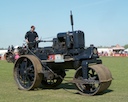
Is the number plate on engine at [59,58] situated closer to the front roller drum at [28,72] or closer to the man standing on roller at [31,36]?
the front roller drum at [28,72]

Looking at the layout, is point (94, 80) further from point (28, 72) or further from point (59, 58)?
point (28, 72)

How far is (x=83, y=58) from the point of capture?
28.2 feet

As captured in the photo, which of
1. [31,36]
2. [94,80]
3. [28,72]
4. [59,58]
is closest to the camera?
[94,80]

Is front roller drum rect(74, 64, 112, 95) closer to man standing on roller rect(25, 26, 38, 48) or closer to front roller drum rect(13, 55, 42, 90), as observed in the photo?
front roller drum rect(13, 55, 42, 90)

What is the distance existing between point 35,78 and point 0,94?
4.10 feet

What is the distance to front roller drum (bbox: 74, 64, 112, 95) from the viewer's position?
8.05 meters

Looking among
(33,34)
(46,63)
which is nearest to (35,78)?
(46,63)

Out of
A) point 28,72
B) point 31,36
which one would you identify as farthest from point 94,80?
point 31,36

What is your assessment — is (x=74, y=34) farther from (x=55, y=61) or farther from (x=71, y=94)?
(x=71, y=94)

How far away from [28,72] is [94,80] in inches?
97.5

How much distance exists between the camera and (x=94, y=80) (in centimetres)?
818

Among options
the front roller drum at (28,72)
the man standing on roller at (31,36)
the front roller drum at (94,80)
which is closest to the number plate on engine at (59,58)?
the front roller drum at (28,72)

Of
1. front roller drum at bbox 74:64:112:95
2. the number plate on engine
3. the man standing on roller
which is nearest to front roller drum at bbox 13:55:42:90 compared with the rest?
the number plate on engine

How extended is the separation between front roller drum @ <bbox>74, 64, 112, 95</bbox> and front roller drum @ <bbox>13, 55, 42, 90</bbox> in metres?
1.35
